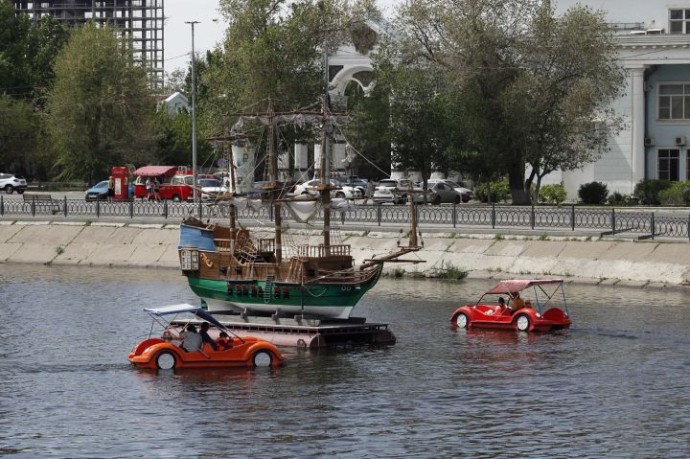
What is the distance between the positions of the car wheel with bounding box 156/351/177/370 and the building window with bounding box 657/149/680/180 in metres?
56.5

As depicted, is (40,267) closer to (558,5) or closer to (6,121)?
(558,5)

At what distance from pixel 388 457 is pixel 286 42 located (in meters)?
59.4

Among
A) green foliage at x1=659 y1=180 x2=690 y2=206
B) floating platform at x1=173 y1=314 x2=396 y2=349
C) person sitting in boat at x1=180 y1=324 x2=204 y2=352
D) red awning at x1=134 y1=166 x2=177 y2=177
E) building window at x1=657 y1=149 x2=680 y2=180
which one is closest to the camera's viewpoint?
person sitting in boat at x1=180 y1=324 x2=204 y2=352

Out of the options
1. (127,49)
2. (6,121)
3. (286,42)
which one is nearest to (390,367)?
(286,42)

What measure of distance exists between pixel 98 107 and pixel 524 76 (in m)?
38.6

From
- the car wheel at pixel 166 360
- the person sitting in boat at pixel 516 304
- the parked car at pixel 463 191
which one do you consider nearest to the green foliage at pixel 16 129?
the parked car at pixel 463 191

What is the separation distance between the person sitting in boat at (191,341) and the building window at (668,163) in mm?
55727

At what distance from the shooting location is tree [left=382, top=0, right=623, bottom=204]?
249ft

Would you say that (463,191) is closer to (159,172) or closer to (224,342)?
(159,172)

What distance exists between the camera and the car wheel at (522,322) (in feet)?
138

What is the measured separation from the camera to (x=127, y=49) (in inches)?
4183

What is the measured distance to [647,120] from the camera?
86312 millimetres

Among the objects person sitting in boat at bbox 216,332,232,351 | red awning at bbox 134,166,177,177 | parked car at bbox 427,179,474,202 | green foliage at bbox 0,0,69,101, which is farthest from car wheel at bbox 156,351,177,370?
green foliage at bbox 0,0,69,101

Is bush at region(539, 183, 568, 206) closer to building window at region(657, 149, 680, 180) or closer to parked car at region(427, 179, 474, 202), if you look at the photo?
parked car at region(427, 179, 474, 202)
